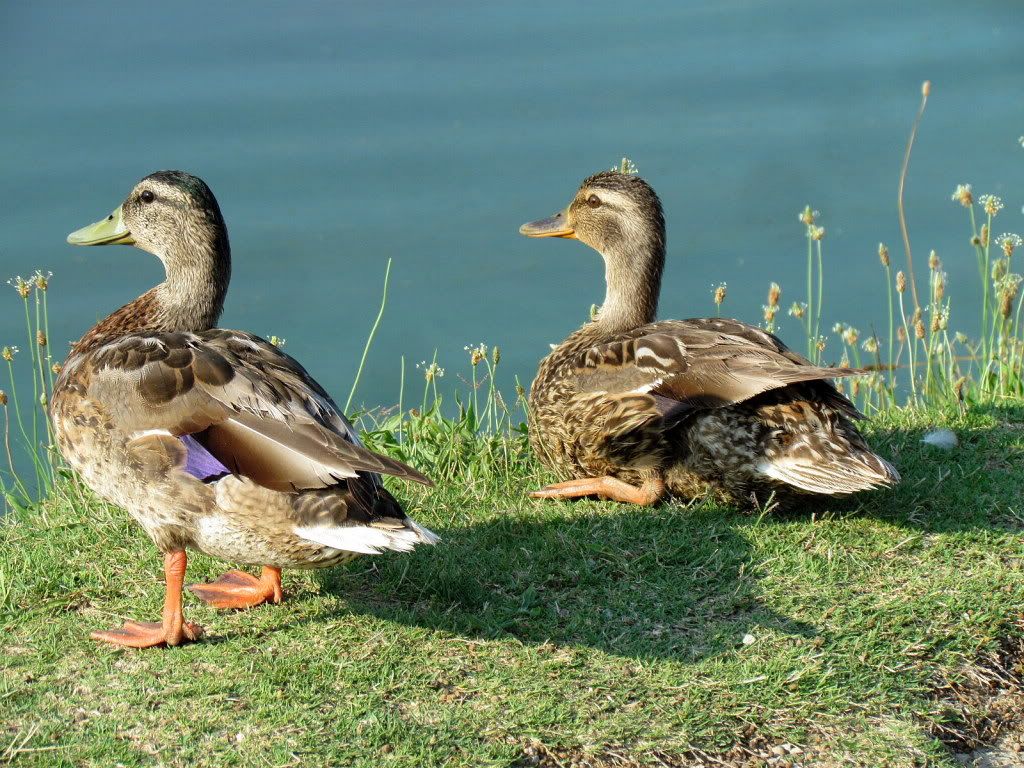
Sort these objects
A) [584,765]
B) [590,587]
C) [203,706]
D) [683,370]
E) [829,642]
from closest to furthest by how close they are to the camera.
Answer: [584,765] < [203,706] < [829,642] < [590,587] < [683,370]

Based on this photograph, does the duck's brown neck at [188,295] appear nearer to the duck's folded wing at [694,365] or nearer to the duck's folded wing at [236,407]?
the duck's folded wing at [236,407]

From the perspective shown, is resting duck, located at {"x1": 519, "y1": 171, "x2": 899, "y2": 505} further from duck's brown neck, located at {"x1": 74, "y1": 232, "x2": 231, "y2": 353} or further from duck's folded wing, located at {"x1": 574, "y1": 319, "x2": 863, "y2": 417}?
duck's brown neck, located at {"x1": 74, "y1": 232, "x2": 231, "y2": 353}

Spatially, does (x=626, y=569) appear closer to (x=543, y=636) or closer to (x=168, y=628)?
(x=543, y=636)

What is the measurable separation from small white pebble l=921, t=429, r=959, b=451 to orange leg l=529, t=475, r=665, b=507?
3.77 feet

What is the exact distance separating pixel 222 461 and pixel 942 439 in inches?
109

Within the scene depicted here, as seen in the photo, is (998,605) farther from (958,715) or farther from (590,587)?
(590,587)

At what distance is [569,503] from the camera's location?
449 centimetres

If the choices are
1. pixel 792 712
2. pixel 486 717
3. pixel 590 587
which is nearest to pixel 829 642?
pixel 792 712

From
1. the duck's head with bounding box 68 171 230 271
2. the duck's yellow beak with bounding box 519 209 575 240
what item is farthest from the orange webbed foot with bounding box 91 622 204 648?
the duck's yellow beak with bounding box 519 209 575 240

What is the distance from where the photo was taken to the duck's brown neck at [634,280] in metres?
5.04

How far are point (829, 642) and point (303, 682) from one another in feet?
4.68

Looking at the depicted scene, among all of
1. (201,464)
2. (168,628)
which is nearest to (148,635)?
(168,628)

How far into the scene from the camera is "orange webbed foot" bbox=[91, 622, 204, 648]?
354 centimetres

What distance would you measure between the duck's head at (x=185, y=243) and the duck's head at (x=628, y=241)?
1.53 m
